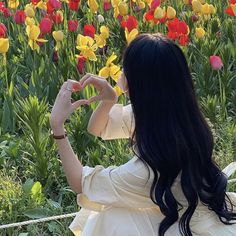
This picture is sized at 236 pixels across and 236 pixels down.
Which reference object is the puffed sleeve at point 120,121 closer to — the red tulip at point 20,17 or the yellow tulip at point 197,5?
the yellow tulip at point 197,5

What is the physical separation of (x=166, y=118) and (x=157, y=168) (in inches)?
5.5

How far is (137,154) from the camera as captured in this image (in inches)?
83.4

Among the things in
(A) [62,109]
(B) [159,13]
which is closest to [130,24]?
(B) [159,13]

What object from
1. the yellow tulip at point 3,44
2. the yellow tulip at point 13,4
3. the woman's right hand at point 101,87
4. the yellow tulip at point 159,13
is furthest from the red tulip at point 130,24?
the woman's right hand at point 101,87

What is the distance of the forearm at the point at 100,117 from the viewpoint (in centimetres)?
239

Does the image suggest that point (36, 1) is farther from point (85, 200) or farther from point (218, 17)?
point (85, 200)

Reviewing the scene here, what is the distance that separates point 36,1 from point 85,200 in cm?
217

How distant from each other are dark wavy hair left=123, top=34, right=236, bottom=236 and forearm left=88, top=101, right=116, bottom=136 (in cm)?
30

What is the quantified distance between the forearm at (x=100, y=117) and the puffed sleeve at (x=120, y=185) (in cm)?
29

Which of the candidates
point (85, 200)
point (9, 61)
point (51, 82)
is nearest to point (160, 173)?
point (85, 200)

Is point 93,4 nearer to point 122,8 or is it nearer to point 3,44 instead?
point 122,8

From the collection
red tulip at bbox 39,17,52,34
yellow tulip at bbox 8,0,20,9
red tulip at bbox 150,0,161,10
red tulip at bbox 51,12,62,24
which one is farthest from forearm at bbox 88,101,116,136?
yellow tulip at bbox 8,0,20,9

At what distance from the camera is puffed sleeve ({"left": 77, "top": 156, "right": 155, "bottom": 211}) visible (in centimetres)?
209

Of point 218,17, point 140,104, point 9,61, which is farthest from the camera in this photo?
point 218,17
